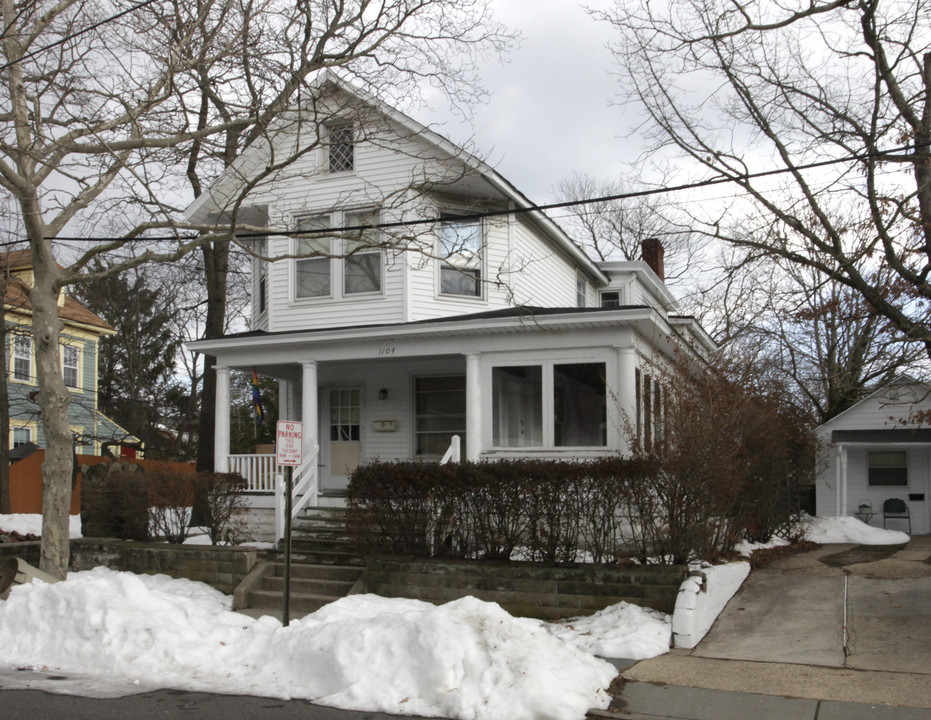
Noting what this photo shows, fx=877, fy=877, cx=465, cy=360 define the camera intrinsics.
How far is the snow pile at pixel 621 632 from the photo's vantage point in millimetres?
8656

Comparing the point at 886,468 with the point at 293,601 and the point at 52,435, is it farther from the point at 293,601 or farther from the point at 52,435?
the point at 52,435

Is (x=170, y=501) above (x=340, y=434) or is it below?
below

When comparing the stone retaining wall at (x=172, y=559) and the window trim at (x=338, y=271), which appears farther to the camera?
the window trim at (x=338, y=271)

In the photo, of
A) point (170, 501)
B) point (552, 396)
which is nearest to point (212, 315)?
point (170, 501)

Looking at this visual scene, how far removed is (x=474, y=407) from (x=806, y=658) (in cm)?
732

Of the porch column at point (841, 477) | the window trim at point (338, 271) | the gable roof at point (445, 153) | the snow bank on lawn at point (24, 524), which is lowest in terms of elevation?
the snow bank on lawn at point (24, 524)

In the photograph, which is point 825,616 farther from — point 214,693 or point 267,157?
point 267,157

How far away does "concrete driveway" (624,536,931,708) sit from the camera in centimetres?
744

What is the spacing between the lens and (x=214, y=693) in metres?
7.57

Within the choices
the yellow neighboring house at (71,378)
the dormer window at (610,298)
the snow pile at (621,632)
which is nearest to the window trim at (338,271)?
the snow pile at (621,632)

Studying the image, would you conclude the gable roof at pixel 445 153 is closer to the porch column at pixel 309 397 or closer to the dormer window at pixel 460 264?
the dormer window at pixel 460 264

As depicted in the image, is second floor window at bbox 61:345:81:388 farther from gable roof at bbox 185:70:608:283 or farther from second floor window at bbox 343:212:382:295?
second floor window at bbox 343:212:382:295

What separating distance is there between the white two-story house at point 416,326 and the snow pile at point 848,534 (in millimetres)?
4257

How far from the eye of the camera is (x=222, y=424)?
53.3 ft
